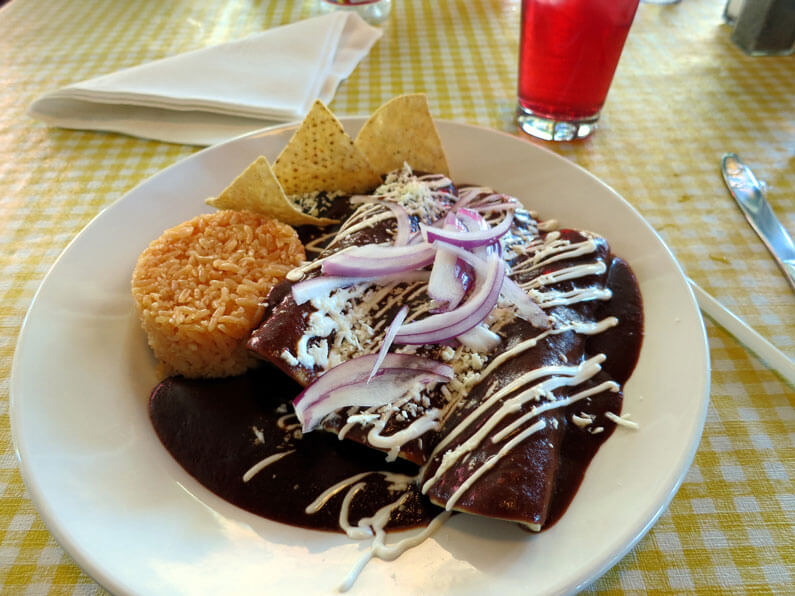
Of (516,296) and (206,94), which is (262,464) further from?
(206,94)

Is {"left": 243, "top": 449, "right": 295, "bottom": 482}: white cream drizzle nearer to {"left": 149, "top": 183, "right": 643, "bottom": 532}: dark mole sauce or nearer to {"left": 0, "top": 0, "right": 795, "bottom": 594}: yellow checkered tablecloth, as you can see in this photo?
{"left": 149, "top": 183, "right": 643, "bottom": 532}: dark mole sauce

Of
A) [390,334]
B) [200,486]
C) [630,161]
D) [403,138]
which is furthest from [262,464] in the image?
[630,161]

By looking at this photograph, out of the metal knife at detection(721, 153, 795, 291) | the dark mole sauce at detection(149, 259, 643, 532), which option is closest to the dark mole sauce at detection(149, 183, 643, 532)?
the dark mole sauce at detection(149, 259, 643, 532)

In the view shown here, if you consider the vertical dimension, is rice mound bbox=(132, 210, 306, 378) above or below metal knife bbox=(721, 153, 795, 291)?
below

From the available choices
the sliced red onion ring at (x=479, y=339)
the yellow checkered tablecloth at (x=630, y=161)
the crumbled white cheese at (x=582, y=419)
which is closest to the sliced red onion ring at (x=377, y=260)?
the sliced red onion ring at (x=479, y=339)

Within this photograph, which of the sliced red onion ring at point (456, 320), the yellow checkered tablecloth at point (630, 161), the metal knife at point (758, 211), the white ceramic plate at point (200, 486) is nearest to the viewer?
the white ceramic plate at point (200, 486)

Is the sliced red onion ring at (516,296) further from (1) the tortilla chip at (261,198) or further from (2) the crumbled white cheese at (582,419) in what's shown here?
(1) the tortilla chip at (261,198)
